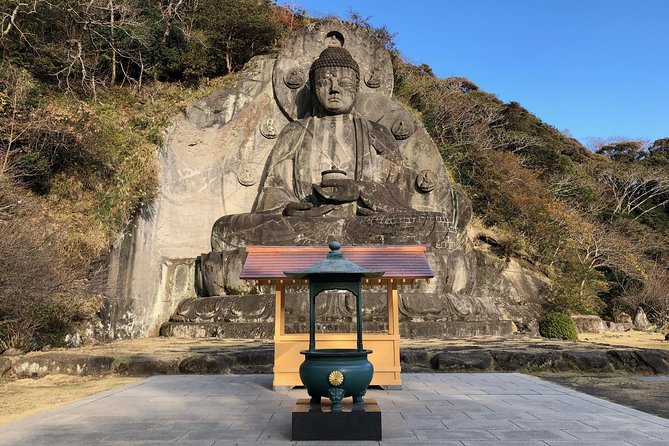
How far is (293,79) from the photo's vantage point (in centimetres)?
A: 1349

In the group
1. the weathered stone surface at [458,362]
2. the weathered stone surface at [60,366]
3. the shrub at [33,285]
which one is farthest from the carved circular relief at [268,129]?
the weathered stone surface at [458,362]

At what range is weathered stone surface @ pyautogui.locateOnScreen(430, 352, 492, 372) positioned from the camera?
257 inches

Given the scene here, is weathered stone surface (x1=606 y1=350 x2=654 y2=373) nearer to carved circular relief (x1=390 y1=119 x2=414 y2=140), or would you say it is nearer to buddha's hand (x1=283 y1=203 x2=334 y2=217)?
buddha's hand (x1=283 y1=203 x2=334 y2=217)

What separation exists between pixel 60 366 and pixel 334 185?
19.4ft

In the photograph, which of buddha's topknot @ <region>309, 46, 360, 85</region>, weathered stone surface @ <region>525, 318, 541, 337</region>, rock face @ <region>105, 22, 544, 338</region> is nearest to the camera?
rock face @ <region>105, 22, 544, 338</region>

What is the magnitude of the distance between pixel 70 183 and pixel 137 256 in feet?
5.86

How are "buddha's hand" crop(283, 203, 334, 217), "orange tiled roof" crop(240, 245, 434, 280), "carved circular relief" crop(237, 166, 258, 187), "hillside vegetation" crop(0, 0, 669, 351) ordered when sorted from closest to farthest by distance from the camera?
"orange tiled roof" crop(240, 245, 434, 280) → "hillside vegetation" crop(0, 0, 669, 351) → "buddha's hand" crop(283, 203, 334, 217) → "carved circular relief" crop(237, 166, 258, 187)

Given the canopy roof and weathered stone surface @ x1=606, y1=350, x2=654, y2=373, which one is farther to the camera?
weathered stone surface @ x1=606, y1=350, x2=654, y2=373

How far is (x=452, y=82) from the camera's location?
28.9 metres

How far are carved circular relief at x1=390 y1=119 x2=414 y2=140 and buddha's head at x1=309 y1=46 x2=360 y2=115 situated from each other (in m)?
1.36

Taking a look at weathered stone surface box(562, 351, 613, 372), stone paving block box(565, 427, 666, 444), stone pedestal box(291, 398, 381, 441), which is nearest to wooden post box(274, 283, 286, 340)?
stone pedestal box(291, 398, 381, 441)

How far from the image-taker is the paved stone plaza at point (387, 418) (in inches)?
136

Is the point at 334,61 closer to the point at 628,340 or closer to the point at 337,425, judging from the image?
the point at 628,340

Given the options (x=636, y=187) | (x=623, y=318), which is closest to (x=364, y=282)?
(x=623, y=318)
